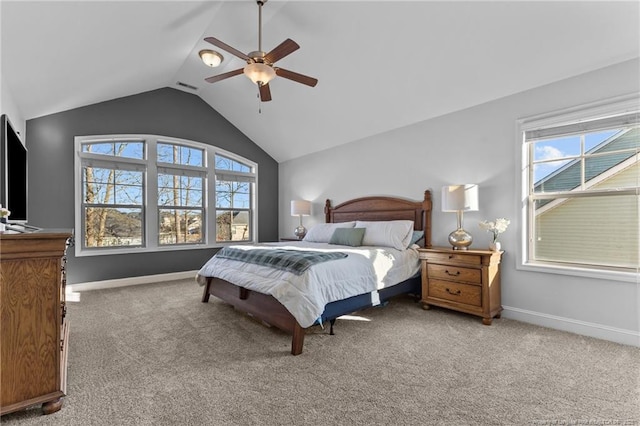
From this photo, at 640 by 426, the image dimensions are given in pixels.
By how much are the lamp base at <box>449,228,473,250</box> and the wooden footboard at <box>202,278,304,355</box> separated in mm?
1973

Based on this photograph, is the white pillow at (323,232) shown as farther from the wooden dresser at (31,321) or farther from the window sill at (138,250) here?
the wooden dresser at (31,321)

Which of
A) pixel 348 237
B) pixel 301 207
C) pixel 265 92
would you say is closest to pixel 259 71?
pixel 265 92

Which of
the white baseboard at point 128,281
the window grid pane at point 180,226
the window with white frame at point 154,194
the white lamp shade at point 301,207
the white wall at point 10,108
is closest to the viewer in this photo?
the white wall at point 10,108

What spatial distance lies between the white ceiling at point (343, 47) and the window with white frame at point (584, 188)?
0.48 m

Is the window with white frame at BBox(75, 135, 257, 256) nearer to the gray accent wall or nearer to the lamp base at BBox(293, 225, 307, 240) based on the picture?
the gray accent wall

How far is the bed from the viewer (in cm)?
249

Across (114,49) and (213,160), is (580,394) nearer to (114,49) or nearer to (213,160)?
(114,49)

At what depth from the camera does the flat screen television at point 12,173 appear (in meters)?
2.33

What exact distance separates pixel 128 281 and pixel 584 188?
6003mm

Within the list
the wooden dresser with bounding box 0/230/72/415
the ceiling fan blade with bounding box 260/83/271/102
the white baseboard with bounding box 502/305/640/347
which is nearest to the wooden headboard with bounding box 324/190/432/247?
the white baseboard with bounding box 502/305/640/347

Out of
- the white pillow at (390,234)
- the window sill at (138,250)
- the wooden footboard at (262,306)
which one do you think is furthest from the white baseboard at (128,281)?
the white pillow at (390,234)

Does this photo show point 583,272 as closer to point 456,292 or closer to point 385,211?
point 456,292

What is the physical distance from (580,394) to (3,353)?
3168 mm

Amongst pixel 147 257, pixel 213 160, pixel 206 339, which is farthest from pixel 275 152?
pixel 206 339
